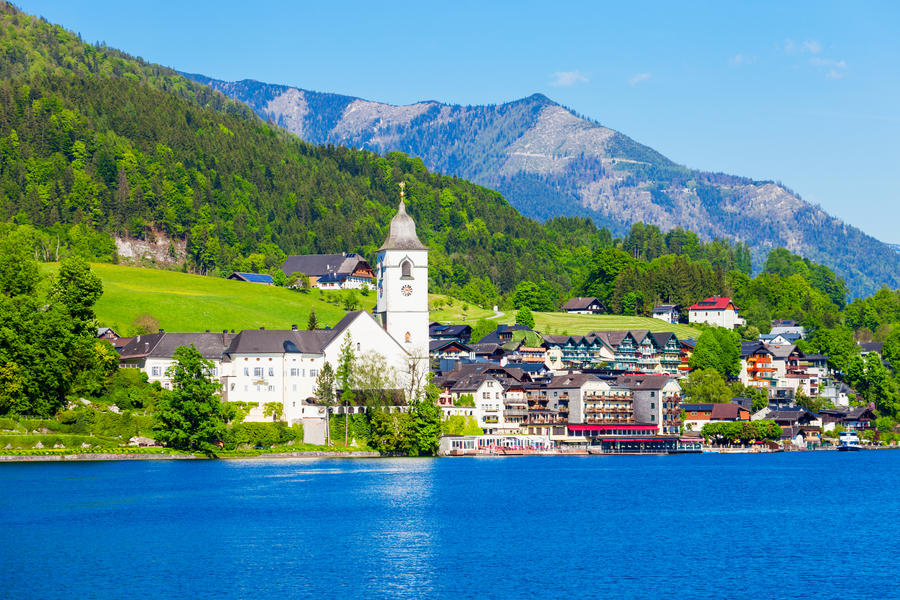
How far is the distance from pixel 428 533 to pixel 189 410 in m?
42.0

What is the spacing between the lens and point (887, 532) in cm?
6250

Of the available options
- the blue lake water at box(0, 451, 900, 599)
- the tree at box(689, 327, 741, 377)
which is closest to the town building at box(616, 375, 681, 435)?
the tree at box(689, 327, 741, 377)

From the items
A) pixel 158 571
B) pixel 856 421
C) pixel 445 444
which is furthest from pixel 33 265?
pixel 856 421

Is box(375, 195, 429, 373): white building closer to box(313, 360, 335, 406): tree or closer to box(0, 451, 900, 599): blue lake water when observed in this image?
box(313, 360, 335, 406): tree

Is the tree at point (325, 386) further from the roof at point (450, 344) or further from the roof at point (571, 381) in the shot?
the roof at point (450, 344)

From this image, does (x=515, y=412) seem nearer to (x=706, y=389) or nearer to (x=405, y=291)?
(x=405, y=291)

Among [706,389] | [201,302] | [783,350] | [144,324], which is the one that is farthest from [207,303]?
[783,350]

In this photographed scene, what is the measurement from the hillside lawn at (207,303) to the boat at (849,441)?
49.2 metres

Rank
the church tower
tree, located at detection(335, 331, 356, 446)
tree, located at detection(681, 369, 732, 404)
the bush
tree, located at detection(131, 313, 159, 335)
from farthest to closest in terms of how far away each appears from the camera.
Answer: tree, located at detection(681, 369, 732, 404), tree, located at detection(131, 313, 159, 335), the church tower, tree, located at detection(335, 331, 356, 446), the bush

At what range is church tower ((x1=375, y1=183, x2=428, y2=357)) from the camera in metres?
128

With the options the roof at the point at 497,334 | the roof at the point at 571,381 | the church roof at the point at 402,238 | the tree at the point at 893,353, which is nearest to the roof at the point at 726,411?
the roof at the point at 571,381

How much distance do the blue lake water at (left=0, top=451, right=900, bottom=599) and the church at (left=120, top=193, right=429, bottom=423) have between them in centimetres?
2090

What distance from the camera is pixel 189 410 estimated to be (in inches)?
3780

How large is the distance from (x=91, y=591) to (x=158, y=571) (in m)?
4.35
